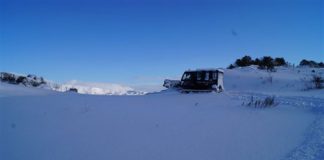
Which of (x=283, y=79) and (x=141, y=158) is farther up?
(x=283, y=79)

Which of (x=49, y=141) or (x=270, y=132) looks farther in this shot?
(x=270, y=132)

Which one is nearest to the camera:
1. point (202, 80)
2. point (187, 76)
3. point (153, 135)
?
point (153, 135)

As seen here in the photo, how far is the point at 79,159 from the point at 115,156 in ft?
1.54

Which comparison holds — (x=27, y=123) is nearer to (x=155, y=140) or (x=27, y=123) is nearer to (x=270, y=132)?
(x=155, y=140)

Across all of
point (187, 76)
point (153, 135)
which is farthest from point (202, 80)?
point (153, 135)

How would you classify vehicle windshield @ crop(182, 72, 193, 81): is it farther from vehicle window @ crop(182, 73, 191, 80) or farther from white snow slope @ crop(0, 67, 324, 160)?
white snow slope @ crop(0, 67, 324, 160)

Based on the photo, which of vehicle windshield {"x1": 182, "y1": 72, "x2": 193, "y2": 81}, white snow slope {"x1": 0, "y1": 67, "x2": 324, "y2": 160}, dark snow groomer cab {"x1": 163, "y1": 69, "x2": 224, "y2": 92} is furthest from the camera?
vehicle windshield {"x1": 182, "y1": 72, "x2": 193, "y2": 81}

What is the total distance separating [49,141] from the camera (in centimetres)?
537

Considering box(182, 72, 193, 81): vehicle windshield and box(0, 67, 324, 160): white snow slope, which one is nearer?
box(0, 67, 324, 160): white snow slope

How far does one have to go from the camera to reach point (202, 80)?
65.9 feet

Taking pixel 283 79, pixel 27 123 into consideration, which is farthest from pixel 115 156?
pixel 283 79

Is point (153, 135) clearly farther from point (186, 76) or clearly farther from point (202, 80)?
point (186, 76)

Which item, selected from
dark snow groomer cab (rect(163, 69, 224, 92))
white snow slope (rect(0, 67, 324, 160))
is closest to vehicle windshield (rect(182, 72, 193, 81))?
dark snow groomer cab (rect(163, 69, 224, 92))

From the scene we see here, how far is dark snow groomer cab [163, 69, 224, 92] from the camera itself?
64.6ft
